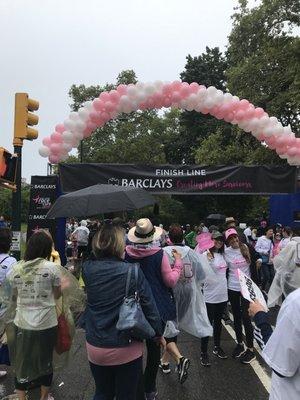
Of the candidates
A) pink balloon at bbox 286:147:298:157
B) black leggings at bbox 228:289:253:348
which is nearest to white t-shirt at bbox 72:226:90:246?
pink balloon at bbox 286:147:298:157

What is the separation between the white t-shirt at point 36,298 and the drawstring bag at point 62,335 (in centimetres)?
18

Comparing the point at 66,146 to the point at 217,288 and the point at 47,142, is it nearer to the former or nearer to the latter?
the point at 47,142

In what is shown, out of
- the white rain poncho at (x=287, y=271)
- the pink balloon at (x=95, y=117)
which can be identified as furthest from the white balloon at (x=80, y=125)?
the white rain poncho at (x=287, y=271)

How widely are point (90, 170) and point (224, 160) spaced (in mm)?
17765

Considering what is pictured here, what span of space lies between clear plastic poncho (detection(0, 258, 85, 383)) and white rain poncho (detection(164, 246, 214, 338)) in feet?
4.82

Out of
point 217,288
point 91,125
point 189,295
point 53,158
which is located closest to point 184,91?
point 91,125

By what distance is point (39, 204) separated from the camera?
368 inches

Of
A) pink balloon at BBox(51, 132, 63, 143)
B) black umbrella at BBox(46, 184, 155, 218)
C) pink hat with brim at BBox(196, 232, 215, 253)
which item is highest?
pink balloon at BBox(51, 132, 63, 143)

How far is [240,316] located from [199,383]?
1.36 m

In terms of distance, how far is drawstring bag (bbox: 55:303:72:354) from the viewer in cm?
454

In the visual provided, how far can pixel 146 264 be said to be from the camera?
14.8 feet

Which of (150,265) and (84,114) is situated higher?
(84,114)

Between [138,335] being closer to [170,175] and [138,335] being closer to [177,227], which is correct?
[177,227]

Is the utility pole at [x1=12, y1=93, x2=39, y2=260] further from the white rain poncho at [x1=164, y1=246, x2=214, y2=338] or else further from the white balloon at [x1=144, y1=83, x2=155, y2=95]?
the white balloon at [x1=144, y1=83, x2=155, y2=95]
